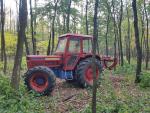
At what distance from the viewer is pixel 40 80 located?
13039 millimetres

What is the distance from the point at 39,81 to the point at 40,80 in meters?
0.07

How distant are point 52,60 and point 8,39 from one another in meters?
30.3

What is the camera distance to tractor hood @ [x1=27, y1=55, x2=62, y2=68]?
1419cm

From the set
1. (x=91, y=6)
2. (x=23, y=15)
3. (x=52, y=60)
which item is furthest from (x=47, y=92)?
(x=91, y=6)

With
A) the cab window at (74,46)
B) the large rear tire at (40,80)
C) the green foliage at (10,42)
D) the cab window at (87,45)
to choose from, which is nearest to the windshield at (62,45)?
the cab window at (74,46)

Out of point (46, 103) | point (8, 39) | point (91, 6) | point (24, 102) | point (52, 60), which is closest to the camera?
point (24, 102)

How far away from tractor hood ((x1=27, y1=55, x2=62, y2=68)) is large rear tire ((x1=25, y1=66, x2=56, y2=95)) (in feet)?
4.29

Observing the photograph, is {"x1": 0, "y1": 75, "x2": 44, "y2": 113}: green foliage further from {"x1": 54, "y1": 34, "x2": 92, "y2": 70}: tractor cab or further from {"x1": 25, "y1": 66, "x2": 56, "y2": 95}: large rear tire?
{"x1": 54, "y1": 34, "x2": 92, "y2": 70}: tractor cab

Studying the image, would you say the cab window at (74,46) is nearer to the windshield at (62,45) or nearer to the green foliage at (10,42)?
the windshield at (62,45)

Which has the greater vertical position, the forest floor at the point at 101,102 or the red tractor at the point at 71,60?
the red tractor at the point at 71,60

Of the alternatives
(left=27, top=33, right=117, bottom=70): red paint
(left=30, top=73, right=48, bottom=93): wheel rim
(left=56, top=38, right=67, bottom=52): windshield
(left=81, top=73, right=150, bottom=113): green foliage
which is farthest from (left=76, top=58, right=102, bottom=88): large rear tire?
(left=30, top=73, right=48, bottom=93): wheel rim

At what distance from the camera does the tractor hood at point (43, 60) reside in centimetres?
1419

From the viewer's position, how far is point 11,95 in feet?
33.6

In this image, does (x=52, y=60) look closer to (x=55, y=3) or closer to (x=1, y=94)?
(x=1, y=94)
